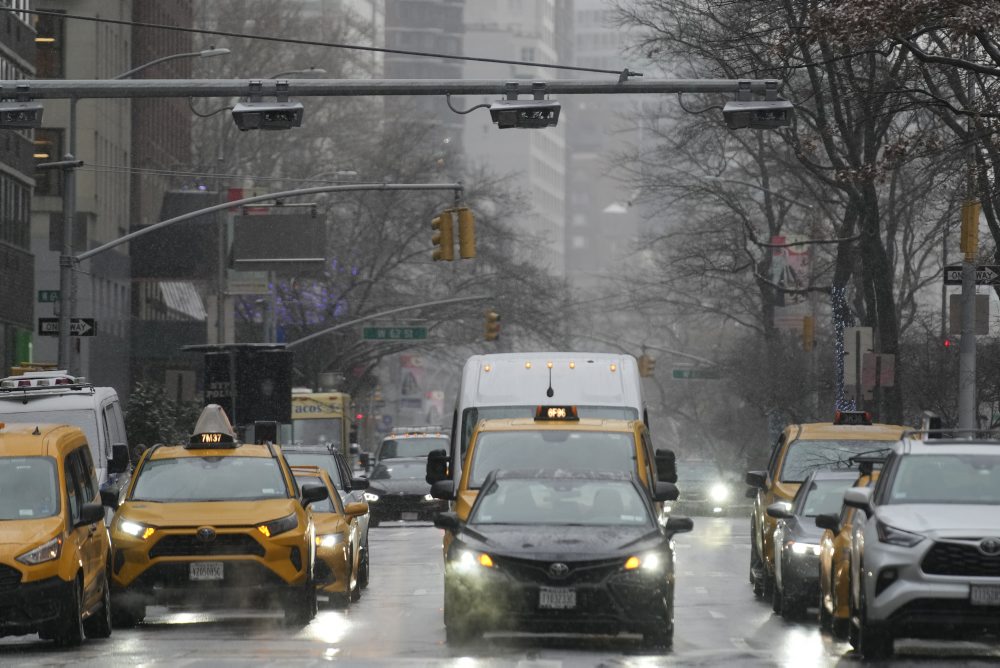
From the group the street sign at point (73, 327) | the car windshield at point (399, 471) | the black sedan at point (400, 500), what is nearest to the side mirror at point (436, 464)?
the street sign at point (73, 327)

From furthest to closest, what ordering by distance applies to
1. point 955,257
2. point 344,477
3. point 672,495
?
point 955,257
point 344,477
point 672,495

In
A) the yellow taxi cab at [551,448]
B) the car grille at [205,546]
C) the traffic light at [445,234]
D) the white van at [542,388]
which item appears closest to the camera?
the car grille at [205,546]

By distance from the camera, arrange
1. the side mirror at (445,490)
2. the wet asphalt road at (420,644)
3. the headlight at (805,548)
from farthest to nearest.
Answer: the headlight at (805,548), the side mirror at (445,490), the wet asphalt road at (420,644)

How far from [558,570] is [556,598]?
210 mm

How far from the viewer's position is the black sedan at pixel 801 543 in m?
21.4

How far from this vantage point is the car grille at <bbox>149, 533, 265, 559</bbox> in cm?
2003

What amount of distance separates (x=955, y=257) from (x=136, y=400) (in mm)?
42930

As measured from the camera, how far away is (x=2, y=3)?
50.5 m

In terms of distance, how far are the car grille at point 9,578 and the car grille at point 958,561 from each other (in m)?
6.74

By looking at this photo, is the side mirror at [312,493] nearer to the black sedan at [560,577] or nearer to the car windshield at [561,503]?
the car windshield at [561,503]

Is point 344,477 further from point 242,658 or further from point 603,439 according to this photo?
point 242,658

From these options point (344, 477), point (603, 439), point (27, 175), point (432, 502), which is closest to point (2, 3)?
point (27, 175)

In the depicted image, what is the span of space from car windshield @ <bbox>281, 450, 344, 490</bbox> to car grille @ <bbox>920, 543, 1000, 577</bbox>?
12.5 metres

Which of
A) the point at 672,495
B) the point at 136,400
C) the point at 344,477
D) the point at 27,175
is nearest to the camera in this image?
the point at 672,495
